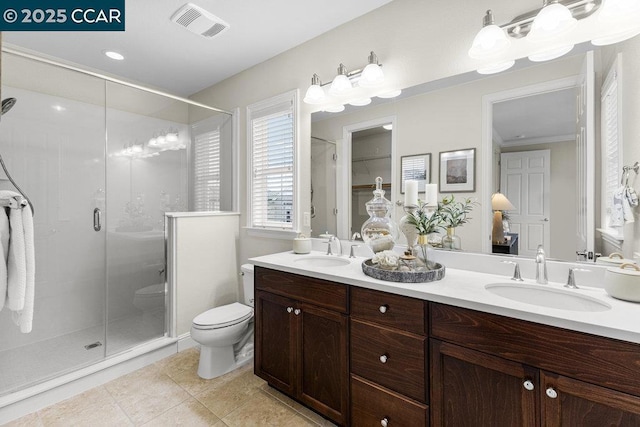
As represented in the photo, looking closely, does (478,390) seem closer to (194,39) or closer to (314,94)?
(314,94)

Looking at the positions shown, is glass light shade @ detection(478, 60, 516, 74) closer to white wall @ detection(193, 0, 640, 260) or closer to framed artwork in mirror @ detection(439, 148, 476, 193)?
white wall @ detection(193, 0, 640, 260)

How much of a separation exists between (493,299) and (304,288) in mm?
945

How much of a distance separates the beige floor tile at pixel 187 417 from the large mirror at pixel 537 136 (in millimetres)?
1666

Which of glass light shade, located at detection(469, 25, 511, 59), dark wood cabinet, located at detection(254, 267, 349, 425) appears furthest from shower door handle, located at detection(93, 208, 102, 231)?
glass light shade, located at detection(469, 25, 511, 59)

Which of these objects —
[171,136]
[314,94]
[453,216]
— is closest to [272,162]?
[314,94]

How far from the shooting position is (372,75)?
188cm

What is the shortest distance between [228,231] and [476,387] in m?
2.37

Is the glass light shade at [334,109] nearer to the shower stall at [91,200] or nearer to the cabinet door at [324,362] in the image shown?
the shower stall at [91,200]

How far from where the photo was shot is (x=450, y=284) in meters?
1.33

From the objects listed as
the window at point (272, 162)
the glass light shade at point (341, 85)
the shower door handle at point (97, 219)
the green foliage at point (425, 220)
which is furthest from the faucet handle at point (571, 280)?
the shower door handle at point (97, 219)

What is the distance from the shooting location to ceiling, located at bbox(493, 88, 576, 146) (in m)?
1.37

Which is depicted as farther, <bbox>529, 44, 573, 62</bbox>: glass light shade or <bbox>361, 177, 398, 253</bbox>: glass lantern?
<bbox>361, 177, 398, 253</bbox>: glass lantern

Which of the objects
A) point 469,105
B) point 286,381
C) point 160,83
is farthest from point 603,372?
point 160,83

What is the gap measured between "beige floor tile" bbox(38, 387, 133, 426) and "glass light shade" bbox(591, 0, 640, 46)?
3.13 metres
